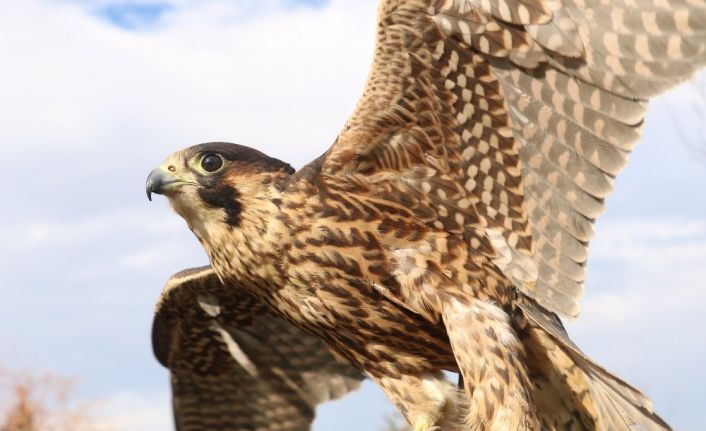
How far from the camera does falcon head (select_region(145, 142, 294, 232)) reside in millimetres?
5477

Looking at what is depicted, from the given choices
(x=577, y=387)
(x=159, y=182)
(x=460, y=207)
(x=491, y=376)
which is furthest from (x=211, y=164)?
(x=577, y=387)

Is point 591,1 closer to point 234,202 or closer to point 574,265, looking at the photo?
point 574,265

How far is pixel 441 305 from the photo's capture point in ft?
17.2

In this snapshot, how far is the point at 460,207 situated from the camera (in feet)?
17.9

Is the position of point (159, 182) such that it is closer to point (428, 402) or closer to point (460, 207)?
point (460, 207)

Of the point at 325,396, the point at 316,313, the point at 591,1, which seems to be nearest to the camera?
the point at 591,1

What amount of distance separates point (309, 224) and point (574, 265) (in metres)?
1.38

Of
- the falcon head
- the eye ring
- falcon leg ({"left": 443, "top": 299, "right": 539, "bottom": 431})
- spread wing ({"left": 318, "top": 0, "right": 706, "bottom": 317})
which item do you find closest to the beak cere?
the falcon head

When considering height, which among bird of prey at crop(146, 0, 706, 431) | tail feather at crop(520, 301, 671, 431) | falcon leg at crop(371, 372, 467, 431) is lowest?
tail feather at crop(520, 301, 671, 431)

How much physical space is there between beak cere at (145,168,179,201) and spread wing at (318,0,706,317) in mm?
824

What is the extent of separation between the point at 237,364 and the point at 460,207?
3.18 metres

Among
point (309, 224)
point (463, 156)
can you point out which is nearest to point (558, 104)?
point (463, 156)

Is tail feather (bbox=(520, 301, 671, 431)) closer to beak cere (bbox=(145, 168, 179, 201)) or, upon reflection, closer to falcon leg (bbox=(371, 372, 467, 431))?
falcon leg (bbox=(371, 372, 467, 431))

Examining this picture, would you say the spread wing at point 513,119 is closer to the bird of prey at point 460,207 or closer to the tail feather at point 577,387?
the bird of prey at point 460,207
